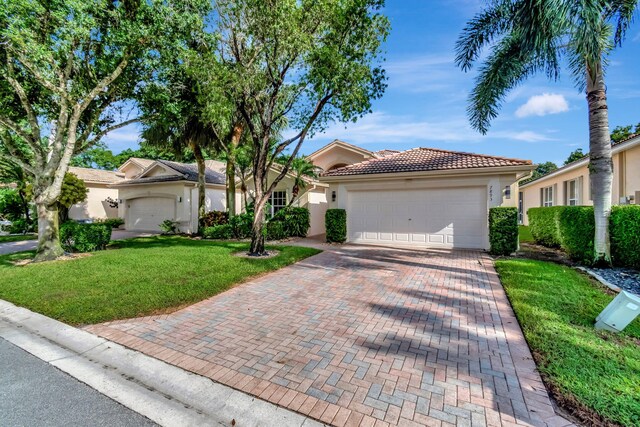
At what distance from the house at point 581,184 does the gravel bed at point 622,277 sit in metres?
5.50

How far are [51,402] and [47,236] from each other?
9.13 m

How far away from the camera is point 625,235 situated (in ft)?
23.2

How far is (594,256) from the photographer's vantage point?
7523 mm

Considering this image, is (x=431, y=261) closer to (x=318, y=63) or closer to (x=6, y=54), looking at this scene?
(x=318, y=63)

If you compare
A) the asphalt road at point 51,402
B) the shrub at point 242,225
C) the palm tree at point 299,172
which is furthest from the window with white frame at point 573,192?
the asphalt road at point 51,402

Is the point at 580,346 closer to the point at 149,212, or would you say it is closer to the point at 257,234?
the point at 257,234

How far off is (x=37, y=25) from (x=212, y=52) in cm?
434

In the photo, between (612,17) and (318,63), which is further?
(318,63)

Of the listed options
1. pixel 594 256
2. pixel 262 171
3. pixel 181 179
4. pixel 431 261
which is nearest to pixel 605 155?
pixel 594 256

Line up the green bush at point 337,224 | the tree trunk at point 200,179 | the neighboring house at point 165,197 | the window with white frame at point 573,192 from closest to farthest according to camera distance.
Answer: the green bush at point 337,224 < the window with white frame at point 573,192 < the tree trunk at point 200,179 < the neighboring house at point 165,197

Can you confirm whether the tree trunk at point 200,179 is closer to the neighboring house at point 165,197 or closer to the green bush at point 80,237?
the neighboring house at point 165,197

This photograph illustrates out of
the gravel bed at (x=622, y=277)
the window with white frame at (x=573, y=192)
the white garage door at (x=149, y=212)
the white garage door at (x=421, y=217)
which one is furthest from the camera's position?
the white garage door at (x=149, y=212)

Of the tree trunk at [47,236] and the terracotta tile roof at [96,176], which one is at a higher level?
the terracotta tile roof at [96,176]

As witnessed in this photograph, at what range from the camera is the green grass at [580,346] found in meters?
2.67
